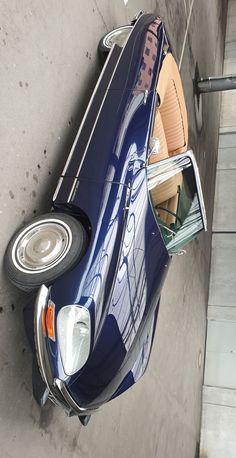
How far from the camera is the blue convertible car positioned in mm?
2176

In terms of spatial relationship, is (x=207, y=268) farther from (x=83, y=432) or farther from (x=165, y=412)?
(x=83, y=432)

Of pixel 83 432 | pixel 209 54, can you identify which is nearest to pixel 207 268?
pixel 209 54

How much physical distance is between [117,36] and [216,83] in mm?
3280

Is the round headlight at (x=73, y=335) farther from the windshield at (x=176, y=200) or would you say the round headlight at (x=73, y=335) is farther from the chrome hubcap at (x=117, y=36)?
the chrome hubcap at (x=117, y=36)

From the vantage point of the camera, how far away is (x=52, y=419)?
2854 millimetres

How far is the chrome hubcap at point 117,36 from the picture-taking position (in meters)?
3.47

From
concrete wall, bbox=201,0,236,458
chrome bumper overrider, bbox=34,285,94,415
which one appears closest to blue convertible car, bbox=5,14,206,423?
chrome bumper overrider, bbox=34,285,94,415

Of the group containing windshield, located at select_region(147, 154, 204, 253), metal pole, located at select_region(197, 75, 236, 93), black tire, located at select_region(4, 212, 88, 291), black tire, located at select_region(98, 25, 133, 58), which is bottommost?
metal pole, located at select_region(197, 75, 236, 93)

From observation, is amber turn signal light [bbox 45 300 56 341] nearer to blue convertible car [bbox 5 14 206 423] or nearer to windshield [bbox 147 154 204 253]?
blue convertible car [bbox 5 14 206 423]

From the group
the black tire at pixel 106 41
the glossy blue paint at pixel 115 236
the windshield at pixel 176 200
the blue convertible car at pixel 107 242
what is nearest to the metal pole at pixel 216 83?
the black tire at pixel 106 41

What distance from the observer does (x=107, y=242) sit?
238cm

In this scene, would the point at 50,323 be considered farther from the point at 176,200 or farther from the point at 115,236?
the point at 176,200

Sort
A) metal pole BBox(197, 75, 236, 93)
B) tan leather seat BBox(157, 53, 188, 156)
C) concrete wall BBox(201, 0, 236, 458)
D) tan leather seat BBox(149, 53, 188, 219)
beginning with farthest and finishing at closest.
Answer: concrete wall BBox(201, 0, 236, 458), metal pole BBox(197, 75, 236, 93), tan leather seat BBox(157, 53, 188, 156), tan leather seat BBox(149, 53, 188, 219)

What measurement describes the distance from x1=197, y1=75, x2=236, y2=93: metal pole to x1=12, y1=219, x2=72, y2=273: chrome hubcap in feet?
14.8
